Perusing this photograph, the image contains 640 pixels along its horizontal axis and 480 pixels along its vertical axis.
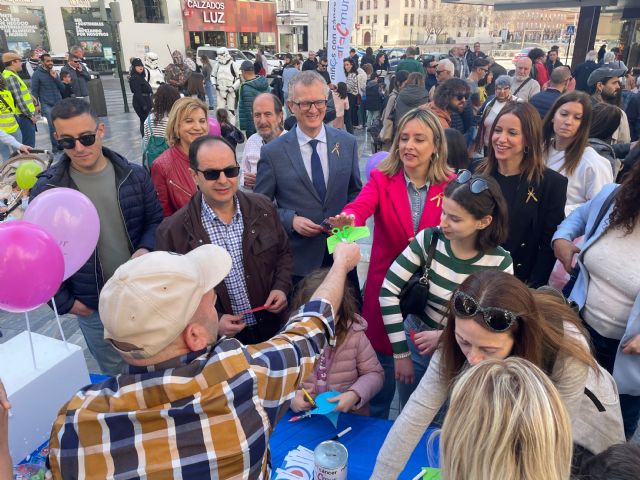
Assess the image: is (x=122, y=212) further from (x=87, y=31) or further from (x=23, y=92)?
(x=87, y=31)

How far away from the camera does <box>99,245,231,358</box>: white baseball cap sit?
1175 mm

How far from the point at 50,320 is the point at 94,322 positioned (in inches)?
70.3

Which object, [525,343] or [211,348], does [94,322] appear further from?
[525,343]

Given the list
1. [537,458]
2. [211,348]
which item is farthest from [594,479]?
[211,348]

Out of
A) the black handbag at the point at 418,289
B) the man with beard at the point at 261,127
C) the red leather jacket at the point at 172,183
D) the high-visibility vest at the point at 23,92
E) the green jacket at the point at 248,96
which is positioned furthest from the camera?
the high-visibility vest at the point at 23,92

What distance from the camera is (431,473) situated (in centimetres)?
169

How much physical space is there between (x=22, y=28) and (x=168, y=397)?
29112 millimetres

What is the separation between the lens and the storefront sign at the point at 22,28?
22.4m

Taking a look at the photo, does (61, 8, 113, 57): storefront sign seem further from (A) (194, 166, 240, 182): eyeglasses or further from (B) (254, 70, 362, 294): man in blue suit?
(A) (194, 166, 240, 182): eyeglasses

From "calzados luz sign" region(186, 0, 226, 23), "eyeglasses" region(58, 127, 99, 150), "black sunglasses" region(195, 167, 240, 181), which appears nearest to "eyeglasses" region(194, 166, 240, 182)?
"black sunglasses" region(195, 167, 240, 181)

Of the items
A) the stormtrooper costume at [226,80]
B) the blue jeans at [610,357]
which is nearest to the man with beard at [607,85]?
the blue jeans at [610,357]

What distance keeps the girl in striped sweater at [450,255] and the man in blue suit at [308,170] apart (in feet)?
2.88

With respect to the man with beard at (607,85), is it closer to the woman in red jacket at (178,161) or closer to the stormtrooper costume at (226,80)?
the woman in red jacket at (178,161)

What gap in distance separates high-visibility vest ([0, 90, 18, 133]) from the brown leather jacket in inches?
249
